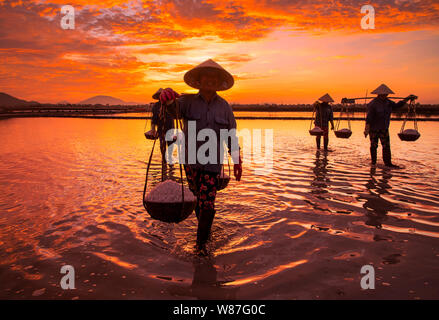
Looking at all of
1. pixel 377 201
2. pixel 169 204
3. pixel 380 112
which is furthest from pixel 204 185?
pixel 380 112

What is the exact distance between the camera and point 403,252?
11.4 ft

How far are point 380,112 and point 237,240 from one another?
6300 millimetres

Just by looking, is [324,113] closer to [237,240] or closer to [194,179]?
[237,240]

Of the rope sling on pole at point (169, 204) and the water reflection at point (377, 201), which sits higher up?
the rope sling on pole at point (169, 204)

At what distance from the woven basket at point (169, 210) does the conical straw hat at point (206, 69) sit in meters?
1.46

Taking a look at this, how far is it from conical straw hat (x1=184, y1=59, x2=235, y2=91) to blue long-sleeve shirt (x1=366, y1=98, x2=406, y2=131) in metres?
5.89

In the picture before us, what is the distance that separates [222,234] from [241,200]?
1.55 metres

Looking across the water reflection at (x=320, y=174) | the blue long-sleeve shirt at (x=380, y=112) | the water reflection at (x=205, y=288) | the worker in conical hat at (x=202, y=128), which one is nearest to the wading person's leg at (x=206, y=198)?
the worker in conical hat at (x=202, y=128)

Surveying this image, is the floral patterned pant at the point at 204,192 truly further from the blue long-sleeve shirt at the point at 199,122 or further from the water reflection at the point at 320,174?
the water reflection at the point at 320,174

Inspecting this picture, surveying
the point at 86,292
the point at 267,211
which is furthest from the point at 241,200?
the point at 86,292

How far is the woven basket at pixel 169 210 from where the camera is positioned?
3096mm

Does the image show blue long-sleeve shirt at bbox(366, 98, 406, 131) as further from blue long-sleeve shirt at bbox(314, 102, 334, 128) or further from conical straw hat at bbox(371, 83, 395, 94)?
blue long-sleeve shirt at bbox(314, 102, 334, 128)

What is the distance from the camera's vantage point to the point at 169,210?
10.2 ft
